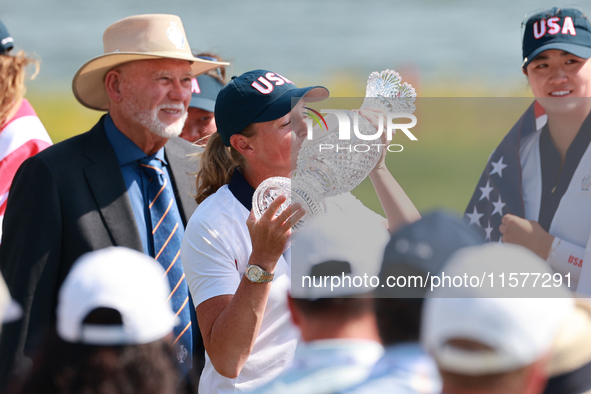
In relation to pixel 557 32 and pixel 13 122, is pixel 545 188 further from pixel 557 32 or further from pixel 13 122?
pixel 13 122

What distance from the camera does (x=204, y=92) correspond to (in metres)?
3.96

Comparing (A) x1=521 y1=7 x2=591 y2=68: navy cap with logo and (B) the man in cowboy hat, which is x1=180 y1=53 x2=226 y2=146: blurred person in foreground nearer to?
(B) the man in cowboy hat

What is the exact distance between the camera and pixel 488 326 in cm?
99

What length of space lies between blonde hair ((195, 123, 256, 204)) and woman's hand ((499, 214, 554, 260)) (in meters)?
0.93

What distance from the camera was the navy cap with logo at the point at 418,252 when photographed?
123 centimetres

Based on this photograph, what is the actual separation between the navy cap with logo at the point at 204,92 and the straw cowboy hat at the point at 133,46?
2.61 ft

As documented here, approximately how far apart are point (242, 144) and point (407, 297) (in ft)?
3.41

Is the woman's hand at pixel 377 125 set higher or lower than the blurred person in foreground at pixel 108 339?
higher

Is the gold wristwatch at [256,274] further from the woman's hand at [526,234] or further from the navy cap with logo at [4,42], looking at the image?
the navy cap with logo at [4,42]

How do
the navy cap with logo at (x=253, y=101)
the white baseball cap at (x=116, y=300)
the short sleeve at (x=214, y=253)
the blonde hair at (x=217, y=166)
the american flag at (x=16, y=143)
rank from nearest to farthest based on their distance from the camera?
the white baseball cap at (x=116, y=300), the short sleeve at (x=214, y=253), the navy cap with logo at (x=253, y=101), the blonde hair at (x=217, y=166), the american flag at (x=16, y=143)

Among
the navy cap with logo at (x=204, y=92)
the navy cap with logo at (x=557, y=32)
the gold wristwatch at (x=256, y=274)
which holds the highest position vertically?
the navy cap with logo at (x=557, y=32)

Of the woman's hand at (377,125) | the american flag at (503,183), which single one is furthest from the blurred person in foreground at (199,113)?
the american flag at (503,183)

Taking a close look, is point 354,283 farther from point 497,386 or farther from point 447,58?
point 447,58

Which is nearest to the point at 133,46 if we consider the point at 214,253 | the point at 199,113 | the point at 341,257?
the point at 199,113
